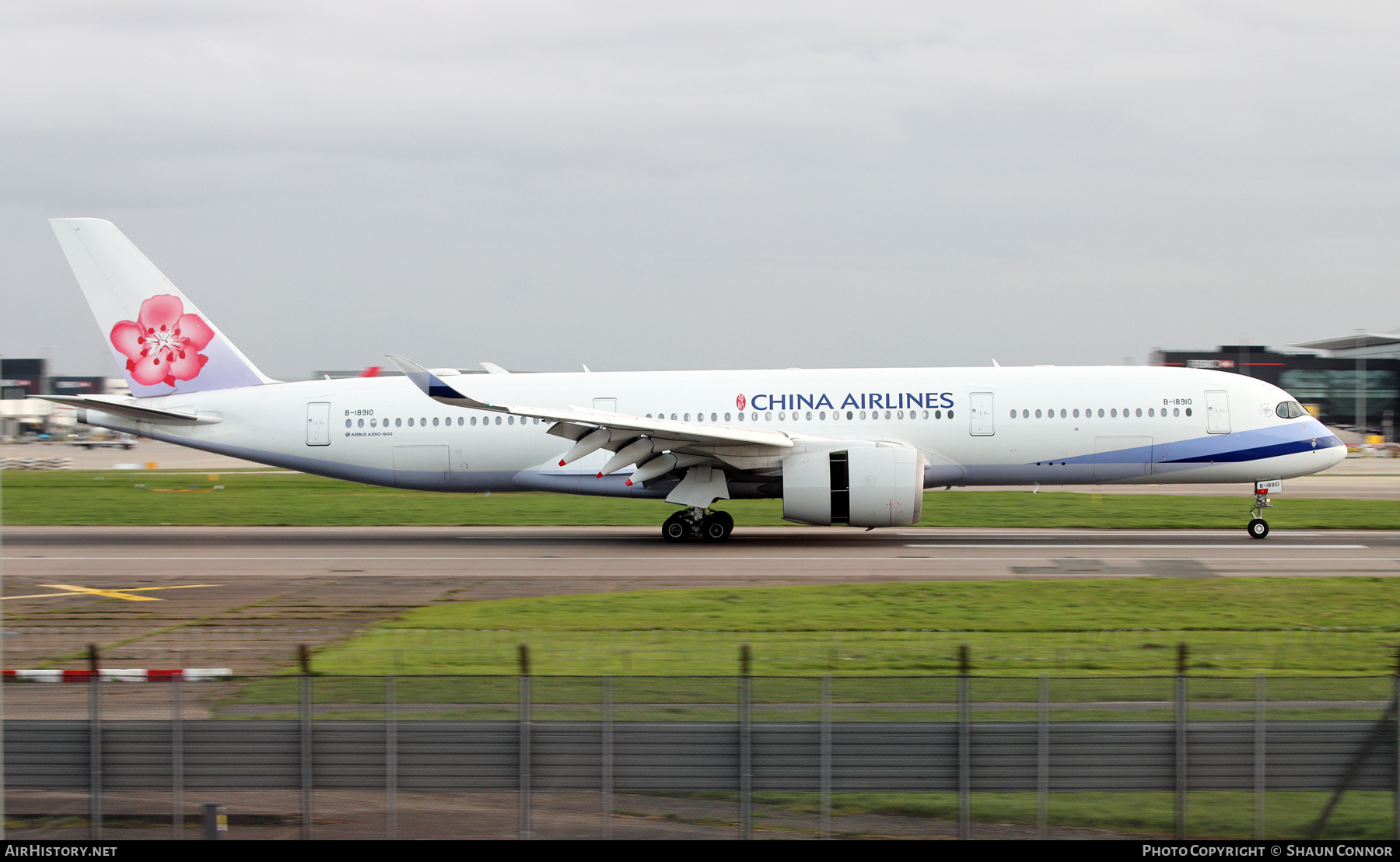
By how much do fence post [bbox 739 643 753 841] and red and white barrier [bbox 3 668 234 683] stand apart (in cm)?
387

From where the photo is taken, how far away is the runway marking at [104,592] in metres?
18.5

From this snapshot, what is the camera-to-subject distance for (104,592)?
62.6 ft

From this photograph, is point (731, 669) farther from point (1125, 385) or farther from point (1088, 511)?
point (1088, 511)

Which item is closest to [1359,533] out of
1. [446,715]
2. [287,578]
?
[287,578]

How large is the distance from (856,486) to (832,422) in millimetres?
2447

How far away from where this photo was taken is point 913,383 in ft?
86.2

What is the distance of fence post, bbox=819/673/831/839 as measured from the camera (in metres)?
7.64

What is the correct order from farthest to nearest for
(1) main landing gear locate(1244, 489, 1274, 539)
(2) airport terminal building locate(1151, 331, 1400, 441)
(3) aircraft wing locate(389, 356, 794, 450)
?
1. (2) airport terminal building locate(1151, 331, 1400, 441)
2. (1) main landing gear locate(1244, 489, 1274, 539)
3. (3) aircraft wing locate(389, 356, 794, 450)

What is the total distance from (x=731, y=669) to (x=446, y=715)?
10.0ft

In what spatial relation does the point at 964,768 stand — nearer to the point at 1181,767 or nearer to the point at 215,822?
the point at 1181,767

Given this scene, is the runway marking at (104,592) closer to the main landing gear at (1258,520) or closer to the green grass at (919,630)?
the green grass at (919,630)

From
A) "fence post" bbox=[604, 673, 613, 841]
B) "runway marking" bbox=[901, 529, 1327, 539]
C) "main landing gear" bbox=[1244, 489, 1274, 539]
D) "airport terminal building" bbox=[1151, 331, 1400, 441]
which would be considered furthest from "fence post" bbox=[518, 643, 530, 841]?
"airport terminal building" bbox=[1151, 331, 1400, 441]

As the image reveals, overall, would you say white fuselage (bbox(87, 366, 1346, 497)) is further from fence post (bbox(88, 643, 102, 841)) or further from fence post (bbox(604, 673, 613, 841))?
fence post (bbox(88, 643, 102, 841))
